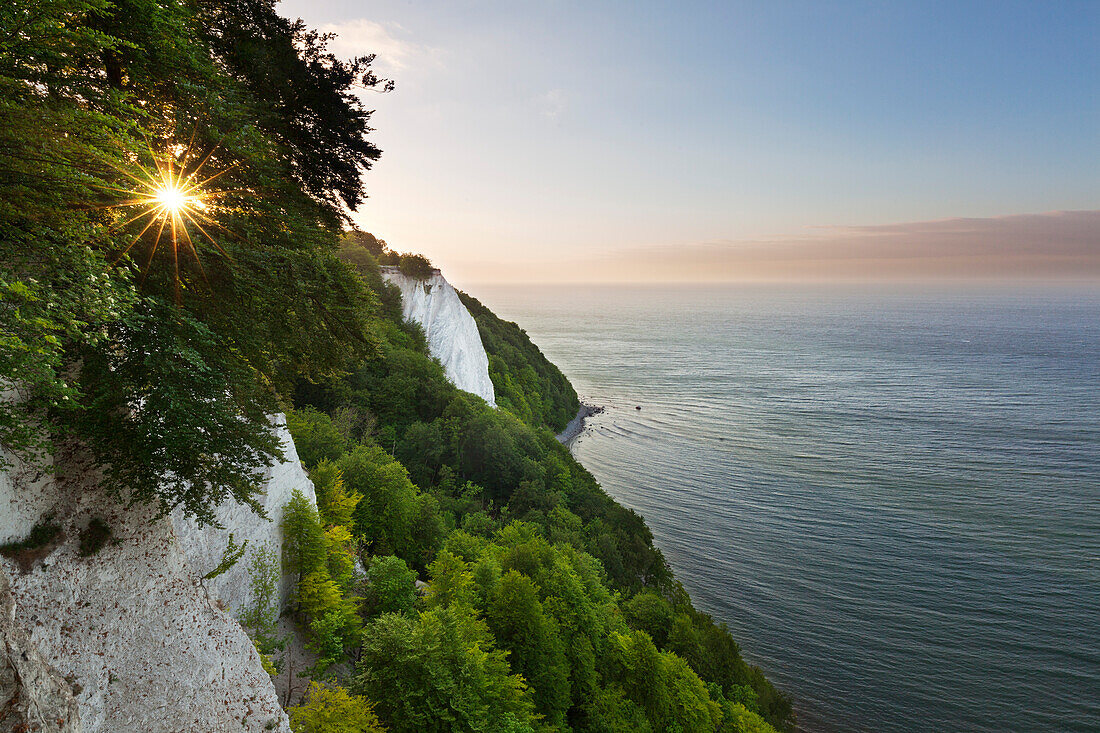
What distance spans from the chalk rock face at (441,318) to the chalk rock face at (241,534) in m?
30.9

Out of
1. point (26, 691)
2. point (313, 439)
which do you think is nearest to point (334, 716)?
point (26, 691)

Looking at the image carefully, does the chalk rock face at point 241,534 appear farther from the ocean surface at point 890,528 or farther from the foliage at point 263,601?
the ocean surface at point 890,528

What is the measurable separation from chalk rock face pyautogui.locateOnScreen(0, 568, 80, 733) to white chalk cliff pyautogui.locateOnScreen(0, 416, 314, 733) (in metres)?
1.62

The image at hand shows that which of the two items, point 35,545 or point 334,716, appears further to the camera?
point 334,716

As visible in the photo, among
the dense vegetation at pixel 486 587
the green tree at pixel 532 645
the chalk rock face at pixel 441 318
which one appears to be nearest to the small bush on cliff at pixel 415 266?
the chalk rock face at pixel 441 318

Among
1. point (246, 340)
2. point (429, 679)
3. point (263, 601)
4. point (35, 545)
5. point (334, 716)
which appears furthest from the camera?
point (263, 601)

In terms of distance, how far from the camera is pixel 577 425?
6994 cm

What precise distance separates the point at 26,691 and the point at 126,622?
9.63 ft

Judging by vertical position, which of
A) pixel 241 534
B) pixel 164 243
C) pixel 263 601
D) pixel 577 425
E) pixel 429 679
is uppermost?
pixel 164 243

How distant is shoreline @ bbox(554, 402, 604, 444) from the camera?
64.4m

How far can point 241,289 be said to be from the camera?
7973 millimetres

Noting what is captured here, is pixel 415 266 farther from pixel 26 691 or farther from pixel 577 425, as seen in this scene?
pixel 26 691

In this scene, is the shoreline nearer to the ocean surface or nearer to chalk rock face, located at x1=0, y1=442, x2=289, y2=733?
the ocean surface

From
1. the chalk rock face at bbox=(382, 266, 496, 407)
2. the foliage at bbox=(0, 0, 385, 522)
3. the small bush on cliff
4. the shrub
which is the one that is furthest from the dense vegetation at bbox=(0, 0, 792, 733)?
the small bush on cliff
